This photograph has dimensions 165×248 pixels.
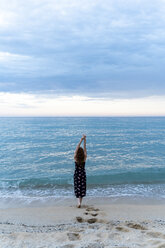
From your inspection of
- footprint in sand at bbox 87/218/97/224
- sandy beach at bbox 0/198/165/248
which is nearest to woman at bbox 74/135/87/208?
sandy beach at bbox 0/198/165/248

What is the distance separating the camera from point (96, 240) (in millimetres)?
4531

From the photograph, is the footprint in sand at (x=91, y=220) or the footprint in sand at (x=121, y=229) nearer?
the footprint in sand at (x=121, y=229)

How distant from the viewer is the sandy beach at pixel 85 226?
4477 millimetres

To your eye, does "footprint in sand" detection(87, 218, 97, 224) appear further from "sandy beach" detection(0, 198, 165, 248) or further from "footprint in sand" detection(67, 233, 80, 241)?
"footprint in sand" detection(67, 233, 80, 241)

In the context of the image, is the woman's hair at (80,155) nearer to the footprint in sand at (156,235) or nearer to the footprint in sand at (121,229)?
the footprint in sand at (121,229)

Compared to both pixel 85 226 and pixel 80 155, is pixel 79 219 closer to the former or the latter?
pixel 85 226

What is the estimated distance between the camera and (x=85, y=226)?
541cm

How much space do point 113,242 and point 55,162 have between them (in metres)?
12.8

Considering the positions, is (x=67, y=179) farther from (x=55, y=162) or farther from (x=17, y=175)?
(x=55, y=162)

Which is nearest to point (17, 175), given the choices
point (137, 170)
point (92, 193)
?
point (92, 193)

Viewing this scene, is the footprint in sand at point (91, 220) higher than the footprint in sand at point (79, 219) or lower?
higher

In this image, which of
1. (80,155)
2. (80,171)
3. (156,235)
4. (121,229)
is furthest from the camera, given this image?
(80,171)

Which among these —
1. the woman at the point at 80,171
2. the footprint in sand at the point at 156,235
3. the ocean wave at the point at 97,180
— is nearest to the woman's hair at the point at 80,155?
the woman at the point at 80,171

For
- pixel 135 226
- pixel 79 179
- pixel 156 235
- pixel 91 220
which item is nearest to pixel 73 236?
pixel 91 220
